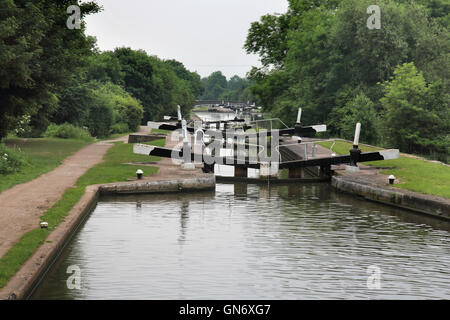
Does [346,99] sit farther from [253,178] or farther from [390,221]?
[390,221]

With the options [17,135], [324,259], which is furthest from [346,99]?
[324,259]

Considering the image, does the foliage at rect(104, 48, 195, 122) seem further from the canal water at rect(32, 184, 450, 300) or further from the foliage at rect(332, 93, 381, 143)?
the canal water at rect(32, 184, 450, 300)

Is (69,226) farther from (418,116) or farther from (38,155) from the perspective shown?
(418,116)

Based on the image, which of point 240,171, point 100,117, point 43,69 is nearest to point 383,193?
point 240,171

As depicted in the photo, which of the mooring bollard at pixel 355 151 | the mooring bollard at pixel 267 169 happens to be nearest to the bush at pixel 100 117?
the mooring bollard at pixel 267 169

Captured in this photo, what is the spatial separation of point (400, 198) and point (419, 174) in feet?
14.9

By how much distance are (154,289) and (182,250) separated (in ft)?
10.2

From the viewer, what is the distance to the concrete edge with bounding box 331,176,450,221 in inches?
750

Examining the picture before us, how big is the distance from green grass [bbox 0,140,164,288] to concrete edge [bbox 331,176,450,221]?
8.12 meters

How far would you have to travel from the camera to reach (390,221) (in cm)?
1873

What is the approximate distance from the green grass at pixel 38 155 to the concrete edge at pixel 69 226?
2.79 m

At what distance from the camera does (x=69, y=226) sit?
15133mm

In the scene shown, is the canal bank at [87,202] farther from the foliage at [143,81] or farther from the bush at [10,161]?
the foliage at [143,81]

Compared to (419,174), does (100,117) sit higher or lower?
higher
